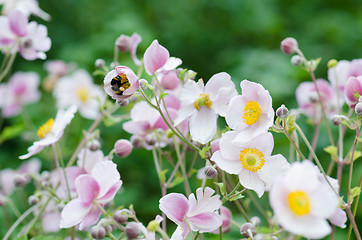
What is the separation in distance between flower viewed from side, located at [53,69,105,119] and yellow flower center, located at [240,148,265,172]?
3.34 feet

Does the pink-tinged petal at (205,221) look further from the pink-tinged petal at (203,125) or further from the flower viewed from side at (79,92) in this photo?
the flower viewed from side at (79,92)

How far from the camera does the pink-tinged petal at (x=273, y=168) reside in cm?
54

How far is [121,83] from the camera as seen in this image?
0.56 meters

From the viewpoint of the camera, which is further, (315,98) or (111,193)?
(315,98)

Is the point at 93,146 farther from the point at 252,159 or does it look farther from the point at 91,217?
the point at 252,159

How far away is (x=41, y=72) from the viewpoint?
2.13 metres

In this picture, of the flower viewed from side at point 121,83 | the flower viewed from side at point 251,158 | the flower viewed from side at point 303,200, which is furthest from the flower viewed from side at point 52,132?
the flower viewed from side at point 303,200

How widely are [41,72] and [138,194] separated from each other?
0.95 meters

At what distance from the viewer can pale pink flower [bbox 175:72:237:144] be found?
587 mm

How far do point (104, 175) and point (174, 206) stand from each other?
10 cm

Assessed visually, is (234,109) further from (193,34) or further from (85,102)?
(193,34)

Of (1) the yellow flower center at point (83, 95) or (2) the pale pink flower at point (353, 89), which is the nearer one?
(2) the pale pink flower at point (353, 89)

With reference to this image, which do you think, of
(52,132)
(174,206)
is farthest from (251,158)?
(52,132)

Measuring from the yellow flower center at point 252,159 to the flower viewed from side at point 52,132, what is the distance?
10.7 inches
